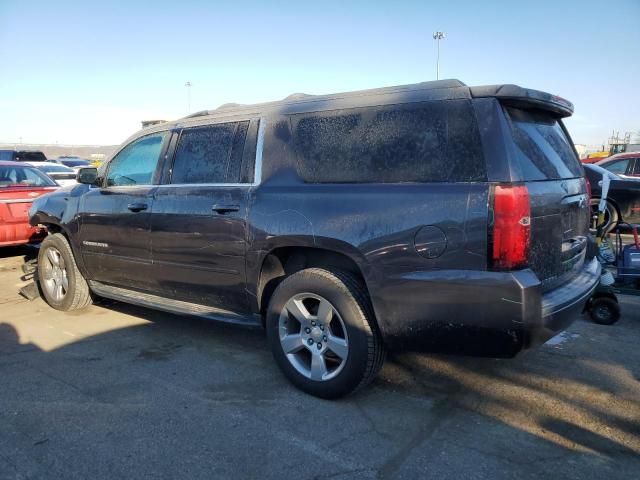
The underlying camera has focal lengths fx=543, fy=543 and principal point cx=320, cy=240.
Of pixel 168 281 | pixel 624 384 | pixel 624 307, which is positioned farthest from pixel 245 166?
pixel 624 307

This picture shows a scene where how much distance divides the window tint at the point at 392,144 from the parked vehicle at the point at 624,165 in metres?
10.4

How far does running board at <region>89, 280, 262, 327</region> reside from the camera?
3.93m

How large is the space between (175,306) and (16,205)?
15.7ft

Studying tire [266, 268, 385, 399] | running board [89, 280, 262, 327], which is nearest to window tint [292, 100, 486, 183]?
tire [266, 268, 385, 399]

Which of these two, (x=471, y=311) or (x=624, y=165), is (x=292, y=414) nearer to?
(x=471, y=311)

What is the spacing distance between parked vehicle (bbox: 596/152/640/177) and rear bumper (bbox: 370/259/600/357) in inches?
406

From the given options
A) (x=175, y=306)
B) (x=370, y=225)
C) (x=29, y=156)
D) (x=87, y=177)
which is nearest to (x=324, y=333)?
(x=370, y=225)

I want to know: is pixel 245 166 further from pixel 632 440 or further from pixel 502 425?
pixel 632 440

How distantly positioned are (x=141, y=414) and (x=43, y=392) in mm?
801

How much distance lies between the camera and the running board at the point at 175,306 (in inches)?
155

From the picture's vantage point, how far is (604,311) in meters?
5.00

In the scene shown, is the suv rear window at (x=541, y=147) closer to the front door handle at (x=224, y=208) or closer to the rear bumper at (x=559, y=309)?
the rear bumper at (x=559, y=309)

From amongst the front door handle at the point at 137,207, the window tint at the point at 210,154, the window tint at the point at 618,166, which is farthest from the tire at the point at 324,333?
the window tint at the point at 618,166

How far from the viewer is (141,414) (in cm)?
327
